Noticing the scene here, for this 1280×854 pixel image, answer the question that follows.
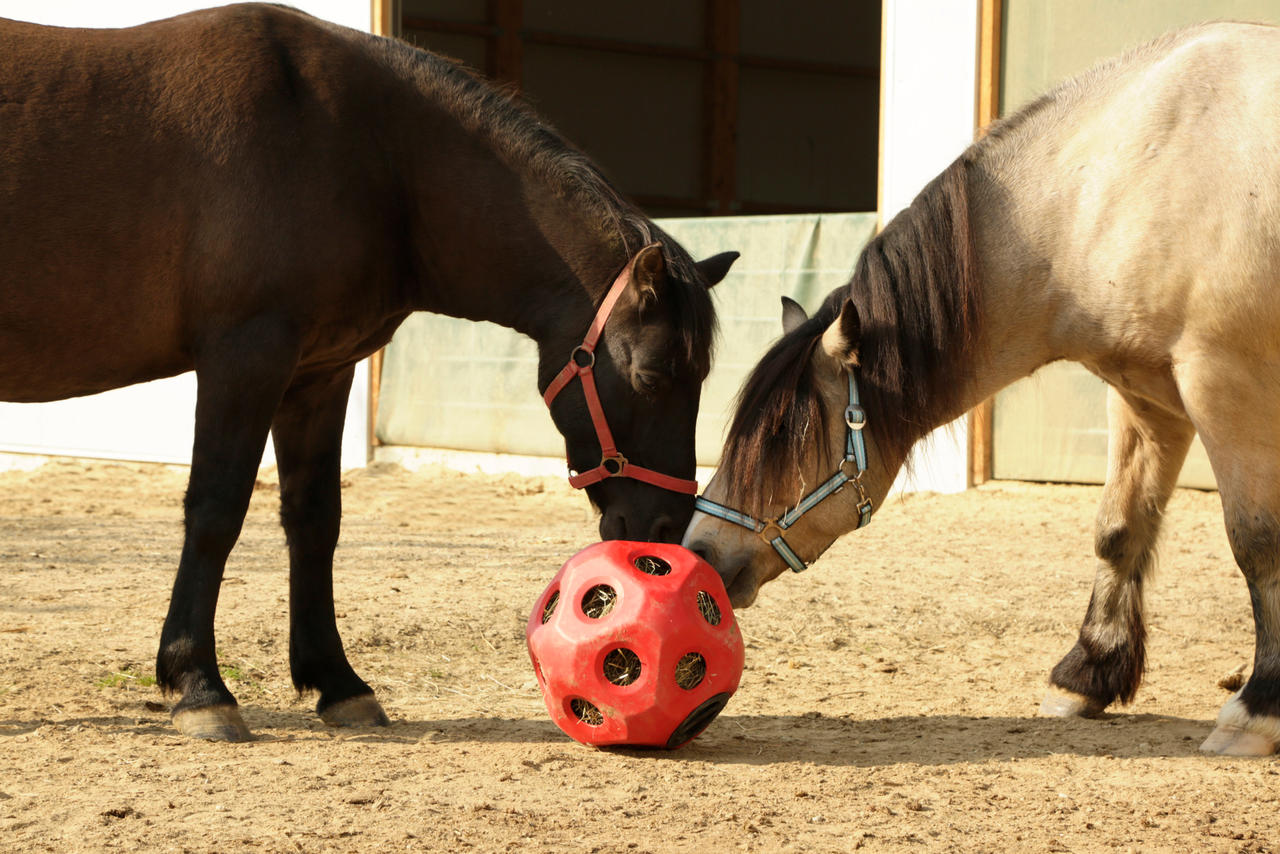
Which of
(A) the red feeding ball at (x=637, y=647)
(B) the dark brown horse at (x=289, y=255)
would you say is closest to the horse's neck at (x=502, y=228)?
(B) the dark brown horse at (x=289, y=255)

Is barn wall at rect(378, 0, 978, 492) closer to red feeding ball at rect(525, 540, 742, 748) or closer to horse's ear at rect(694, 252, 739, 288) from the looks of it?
horse's ear at rect(694, 252, 739, 288)

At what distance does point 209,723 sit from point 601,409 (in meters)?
1.29

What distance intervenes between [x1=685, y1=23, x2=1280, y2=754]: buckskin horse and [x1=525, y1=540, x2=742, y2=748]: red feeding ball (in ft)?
1.00

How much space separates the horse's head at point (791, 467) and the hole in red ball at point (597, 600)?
36 cm

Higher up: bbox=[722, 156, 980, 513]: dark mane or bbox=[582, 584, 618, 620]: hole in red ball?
bbox=[722, 156, 980, 513]: dark mane

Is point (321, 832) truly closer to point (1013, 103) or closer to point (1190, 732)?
point (1190, 732)

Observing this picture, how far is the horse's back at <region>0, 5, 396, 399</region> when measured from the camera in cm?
341

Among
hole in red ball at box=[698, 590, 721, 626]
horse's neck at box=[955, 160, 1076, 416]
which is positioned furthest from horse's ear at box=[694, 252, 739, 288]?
hole in red ball at box=[698, 590, 721, 626]

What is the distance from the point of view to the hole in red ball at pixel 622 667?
10.6ft

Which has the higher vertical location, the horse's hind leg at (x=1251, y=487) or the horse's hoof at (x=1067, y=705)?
the horse's hind leg at (x=1251, y=487)

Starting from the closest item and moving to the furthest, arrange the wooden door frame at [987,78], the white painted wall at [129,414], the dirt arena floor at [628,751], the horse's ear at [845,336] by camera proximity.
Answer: the dirt arena floor at [628,751] < the horse's ear at [845,336] < the wooden door frame at [987,78] < the white painted wall at [129,414]

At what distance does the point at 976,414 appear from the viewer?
326 inches

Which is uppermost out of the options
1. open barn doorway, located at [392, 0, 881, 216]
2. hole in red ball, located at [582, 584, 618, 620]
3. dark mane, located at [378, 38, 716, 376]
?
open barn doorway, located at [392, 0, 881, 216]

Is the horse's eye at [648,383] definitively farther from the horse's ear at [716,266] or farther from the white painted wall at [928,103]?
the white painted wall at [928,103]
